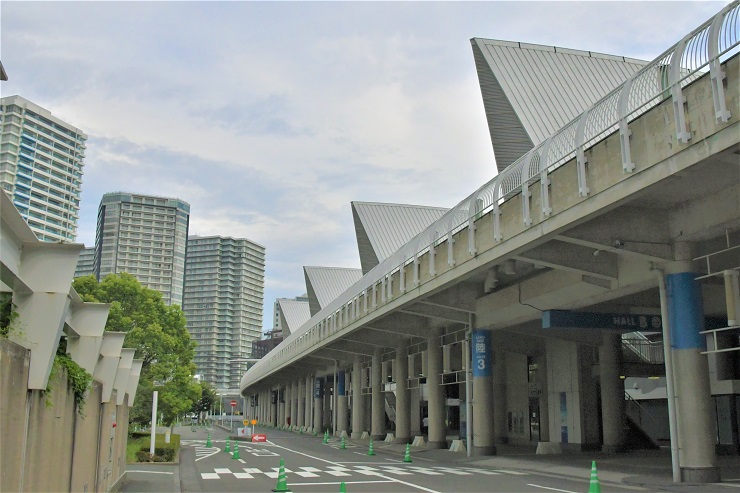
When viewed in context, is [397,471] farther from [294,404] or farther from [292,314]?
[292,314]

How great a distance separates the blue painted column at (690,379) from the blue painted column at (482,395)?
1522 cm

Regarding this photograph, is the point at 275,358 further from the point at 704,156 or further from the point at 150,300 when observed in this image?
the point at 704,156

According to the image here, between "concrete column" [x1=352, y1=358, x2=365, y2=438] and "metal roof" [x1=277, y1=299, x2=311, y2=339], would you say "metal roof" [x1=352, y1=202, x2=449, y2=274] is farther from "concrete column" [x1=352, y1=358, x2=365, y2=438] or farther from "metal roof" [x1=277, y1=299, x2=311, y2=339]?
"metal roof" [x1=277, y1=299, x2=311, y2=339]

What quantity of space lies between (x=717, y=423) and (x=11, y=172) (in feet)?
533

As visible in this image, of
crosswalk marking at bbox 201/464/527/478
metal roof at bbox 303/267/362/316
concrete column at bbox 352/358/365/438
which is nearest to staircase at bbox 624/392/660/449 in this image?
crosswalk marking at bbox 201/464/527/478

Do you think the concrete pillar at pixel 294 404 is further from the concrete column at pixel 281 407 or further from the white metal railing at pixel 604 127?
the white metal railing at pixel 604 127

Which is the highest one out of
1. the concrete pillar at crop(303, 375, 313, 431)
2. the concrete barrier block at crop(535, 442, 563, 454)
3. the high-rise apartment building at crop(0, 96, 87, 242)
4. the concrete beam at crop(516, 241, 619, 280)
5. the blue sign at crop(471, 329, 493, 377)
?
the high-rise apartment building at crop(0, 96, 87, 242)

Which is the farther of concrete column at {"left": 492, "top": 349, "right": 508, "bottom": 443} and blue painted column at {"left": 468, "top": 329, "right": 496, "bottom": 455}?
concrete column at {"left": 492, "top": 349, "right": 508, "bottom": 443}

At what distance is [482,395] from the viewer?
34625 mm

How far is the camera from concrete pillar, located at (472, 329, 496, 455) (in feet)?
112

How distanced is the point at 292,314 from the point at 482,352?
100 meters

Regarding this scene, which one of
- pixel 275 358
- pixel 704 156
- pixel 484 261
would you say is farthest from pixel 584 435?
pixel 275 358

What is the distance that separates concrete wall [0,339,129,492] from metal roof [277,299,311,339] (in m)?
117

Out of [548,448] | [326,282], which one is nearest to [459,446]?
[548,448]
